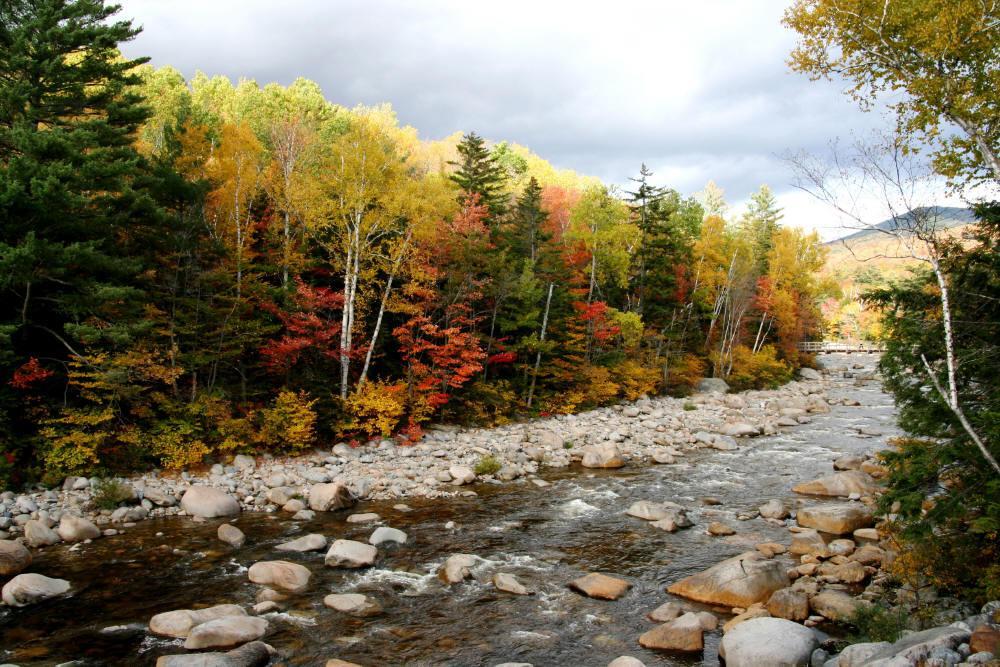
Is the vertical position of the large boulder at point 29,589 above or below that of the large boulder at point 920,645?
below

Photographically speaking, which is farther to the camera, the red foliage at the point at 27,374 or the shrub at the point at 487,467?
the shrub at the point at 487,467

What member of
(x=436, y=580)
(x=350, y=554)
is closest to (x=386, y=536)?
(x=350, y=554)

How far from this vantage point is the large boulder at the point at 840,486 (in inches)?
608

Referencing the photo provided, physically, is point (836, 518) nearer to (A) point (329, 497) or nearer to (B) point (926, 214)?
(B) point (926, 214)

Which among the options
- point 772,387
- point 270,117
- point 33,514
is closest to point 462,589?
point 33,514

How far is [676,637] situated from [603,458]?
471 inches

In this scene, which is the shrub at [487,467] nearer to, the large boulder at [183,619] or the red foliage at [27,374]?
the large boulder at [183,619]

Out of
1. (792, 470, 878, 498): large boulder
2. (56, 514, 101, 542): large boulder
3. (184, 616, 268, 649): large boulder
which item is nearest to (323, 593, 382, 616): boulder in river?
(184, 616, 268, 649): large boulder

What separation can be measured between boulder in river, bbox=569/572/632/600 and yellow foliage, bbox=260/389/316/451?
37.1 feet

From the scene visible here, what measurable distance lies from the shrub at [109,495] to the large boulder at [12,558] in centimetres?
272

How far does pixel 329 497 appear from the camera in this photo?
14.5m

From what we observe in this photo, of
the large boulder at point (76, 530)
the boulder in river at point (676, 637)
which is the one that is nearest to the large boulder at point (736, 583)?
the boulder in river at point (676, 637)

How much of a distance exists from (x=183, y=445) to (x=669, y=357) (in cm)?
2879

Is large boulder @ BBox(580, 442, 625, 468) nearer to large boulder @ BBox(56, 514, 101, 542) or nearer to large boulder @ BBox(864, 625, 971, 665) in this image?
large boulder @ BBox(864, 625, 971, 665)
